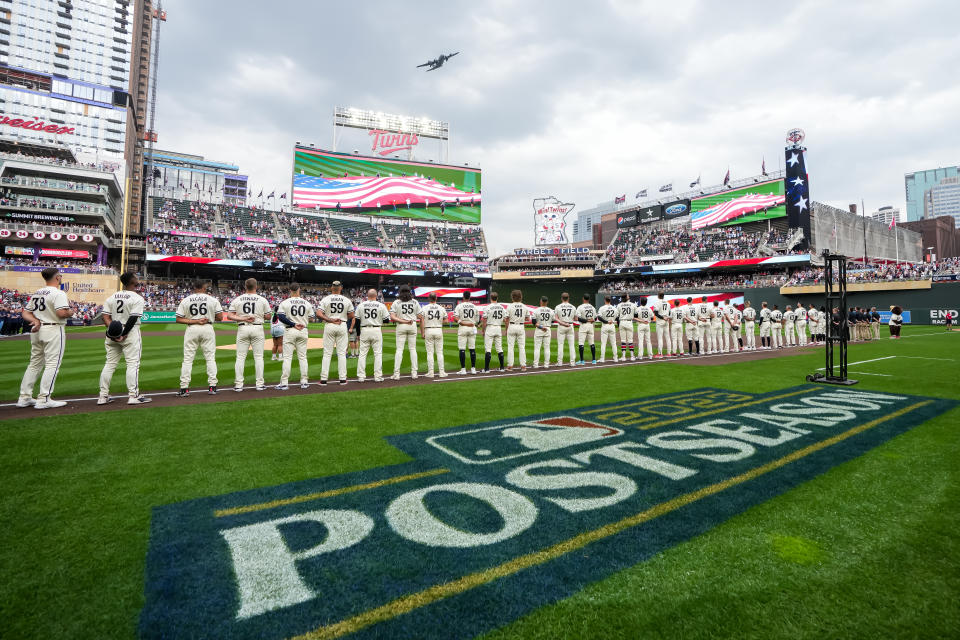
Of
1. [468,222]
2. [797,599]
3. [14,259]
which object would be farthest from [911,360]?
[14,259]

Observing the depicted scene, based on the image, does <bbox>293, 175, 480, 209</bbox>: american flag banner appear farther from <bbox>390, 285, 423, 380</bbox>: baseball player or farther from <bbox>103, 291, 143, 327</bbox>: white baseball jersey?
<bbox>103, 291, 143, 327</bbox>: white baseball jersey

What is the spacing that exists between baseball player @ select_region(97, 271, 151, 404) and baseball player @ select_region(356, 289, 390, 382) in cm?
368

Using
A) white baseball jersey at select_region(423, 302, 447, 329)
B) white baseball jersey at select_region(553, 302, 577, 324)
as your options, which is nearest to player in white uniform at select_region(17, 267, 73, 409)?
white baseball jersey at select_region(423, 302, 447, 329)

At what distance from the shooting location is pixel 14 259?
132 ft

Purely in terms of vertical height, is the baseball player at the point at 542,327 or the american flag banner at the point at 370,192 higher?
the american flag banner at the point at 370,192

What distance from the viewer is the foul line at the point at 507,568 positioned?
1.86 metres

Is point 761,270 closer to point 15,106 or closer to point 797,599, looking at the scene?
point 797,599

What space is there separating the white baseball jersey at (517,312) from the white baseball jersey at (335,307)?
13.4 ft

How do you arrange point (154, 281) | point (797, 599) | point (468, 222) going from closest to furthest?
point (797, 599)
point (154, 281)
point (468, 222)

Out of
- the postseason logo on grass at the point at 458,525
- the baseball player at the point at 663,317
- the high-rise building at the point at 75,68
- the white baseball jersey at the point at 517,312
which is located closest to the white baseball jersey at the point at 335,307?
the white baseball jersey at the point at 517,312

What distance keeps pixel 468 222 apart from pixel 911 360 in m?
49.9

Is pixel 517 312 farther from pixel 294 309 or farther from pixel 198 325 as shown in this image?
pixel 198 325

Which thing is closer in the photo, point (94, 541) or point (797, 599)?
point (797, 599)

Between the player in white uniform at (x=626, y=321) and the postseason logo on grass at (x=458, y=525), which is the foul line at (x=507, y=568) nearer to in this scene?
the postseason logo on grass at (x=458, y=525)
